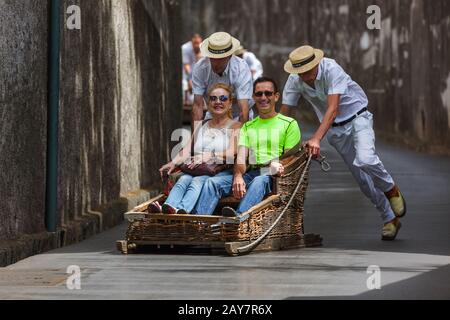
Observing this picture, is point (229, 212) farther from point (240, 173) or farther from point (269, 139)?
point (269, 139)

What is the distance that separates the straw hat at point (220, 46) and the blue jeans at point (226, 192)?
1.39 metres

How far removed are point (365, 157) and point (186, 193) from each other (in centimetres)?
163

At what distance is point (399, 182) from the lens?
63.5 feet

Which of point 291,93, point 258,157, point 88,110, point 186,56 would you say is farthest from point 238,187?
point 186,56

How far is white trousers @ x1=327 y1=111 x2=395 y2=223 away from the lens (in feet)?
43.4

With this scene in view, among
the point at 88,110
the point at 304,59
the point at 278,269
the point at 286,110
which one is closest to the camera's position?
the point at 278,269

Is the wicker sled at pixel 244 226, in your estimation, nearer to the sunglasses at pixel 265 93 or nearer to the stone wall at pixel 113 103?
the sunglasses at pixel 265 93

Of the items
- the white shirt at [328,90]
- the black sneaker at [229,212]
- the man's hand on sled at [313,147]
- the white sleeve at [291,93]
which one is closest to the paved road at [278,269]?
the black sneaker at [229,212]

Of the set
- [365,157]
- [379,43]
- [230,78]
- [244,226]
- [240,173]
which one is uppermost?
[379,43]

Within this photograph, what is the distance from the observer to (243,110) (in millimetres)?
13602

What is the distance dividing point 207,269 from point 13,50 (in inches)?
95.7

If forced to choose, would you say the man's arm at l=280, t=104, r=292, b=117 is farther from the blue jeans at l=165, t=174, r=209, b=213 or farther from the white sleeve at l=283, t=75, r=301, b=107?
the blue jeans at l=165, t=174, r=209, b=213

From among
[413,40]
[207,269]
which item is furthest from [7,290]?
[413,40]
